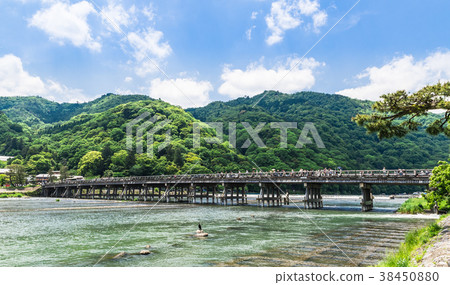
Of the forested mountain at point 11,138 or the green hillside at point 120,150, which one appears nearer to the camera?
the green hillside at point 120,150

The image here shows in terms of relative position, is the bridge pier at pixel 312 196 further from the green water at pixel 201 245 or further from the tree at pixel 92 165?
the tree at pixel 92 165

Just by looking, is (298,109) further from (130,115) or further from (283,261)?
(283,261)

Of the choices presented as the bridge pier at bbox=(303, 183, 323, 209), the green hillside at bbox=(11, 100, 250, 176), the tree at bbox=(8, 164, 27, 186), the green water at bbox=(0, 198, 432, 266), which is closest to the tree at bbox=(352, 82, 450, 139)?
the green water at bbox=(0, 198, 432, 266)

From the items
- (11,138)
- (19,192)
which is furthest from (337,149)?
(11,138)

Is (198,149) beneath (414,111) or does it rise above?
above

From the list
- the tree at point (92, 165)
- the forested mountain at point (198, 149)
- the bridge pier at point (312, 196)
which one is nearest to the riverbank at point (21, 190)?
the tree at point (92, 165)

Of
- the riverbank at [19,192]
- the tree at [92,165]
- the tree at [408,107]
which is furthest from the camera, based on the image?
the tree at [92,165]

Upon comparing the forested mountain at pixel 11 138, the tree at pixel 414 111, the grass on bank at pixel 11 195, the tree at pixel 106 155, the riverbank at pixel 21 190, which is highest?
the forested mountain at pixel 11 138

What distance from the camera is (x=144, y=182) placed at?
65.1 meters

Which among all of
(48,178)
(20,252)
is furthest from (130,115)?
(20,252)

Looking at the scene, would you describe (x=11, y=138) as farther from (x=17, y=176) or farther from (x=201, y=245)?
(x=201, y=245)

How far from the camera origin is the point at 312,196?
148 feet

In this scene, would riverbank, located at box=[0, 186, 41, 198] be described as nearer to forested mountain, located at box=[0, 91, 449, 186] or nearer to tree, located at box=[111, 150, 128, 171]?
forested mountain, located at box=[0, 91, 449, 186]

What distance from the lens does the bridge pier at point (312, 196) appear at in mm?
43594
